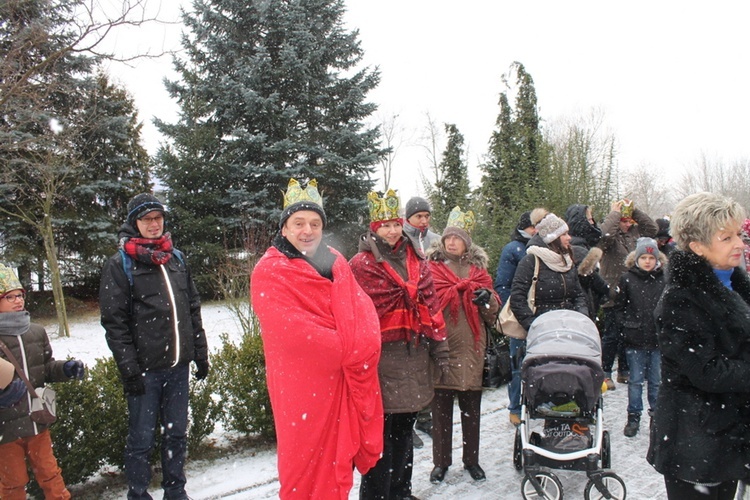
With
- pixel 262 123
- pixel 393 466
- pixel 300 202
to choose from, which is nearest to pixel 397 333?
pixel 393 466

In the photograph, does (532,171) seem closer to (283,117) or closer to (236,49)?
(283,117)

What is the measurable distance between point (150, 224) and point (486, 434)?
3881 millimetres

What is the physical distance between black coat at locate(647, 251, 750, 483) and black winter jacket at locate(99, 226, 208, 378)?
3.22 meters

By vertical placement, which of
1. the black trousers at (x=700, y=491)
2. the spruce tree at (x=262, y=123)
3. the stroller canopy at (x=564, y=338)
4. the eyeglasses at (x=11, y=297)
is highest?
the spruce tree at (x=262, y=123)

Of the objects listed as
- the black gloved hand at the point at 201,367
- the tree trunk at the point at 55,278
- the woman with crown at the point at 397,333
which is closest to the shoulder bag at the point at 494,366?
the woman with crown at the point at 397,333

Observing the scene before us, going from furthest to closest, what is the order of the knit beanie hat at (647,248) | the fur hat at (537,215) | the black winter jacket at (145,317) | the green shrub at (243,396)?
the fur hat at (537,215)
the knit beanie hat at (647,248)
the green shrub at (243,396)
the black winter jacket at (145,317)

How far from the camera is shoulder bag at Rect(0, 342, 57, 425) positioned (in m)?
3.38

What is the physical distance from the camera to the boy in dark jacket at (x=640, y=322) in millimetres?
5098

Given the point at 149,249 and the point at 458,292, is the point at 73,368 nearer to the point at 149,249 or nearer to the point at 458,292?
the point at 149,249

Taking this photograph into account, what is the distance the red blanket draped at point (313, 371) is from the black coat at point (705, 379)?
5.17ft

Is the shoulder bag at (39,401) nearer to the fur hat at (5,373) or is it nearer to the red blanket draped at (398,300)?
the fur hat at (5,373)

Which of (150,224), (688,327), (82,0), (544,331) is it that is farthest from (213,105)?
(688,327)

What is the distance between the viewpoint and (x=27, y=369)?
3484 millimetres

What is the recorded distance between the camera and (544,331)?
4.08 m
